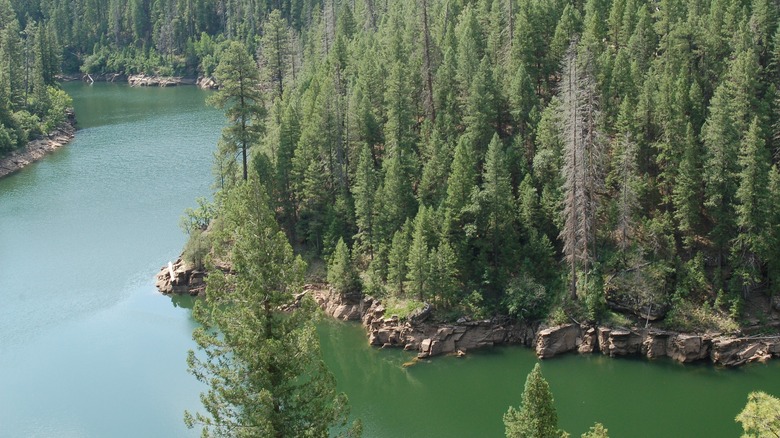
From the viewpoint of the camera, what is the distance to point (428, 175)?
71.9m

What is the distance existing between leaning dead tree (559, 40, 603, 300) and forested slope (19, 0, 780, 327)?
17 centimetres

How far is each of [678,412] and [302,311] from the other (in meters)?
35.1

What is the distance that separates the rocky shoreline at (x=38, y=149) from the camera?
119750mm

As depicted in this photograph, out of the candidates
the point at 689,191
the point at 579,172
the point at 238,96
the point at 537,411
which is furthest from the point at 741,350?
the point at 238,96

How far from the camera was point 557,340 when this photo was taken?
64.4m

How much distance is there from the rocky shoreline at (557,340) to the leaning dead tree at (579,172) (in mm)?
3720

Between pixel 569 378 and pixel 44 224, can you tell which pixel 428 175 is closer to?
pixel 569 378

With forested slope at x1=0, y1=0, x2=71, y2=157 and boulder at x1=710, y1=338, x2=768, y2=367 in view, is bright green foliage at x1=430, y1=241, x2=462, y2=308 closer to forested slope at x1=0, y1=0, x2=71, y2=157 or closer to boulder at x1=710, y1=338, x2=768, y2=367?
boulder at x1=710, y1=338, x2=768, y2=367

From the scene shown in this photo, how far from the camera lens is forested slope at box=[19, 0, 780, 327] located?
65500mm

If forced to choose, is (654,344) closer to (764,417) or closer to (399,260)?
(399,260)

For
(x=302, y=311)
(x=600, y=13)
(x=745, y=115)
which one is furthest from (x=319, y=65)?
(x=302, y=311)

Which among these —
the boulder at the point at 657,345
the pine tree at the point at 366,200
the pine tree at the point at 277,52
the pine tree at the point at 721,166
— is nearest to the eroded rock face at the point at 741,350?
the boulder at the point at 657,345

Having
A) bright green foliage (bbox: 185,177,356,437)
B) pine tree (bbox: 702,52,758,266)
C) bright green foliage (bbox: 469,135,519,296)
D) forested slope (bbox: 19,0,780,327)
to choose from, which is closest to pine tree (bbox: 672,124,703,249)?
forested slope (bbox: 19,0,780,327)

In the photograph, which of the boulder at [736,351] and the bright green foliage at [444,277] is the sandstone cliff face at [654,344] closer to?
the boulder at [736,351]
